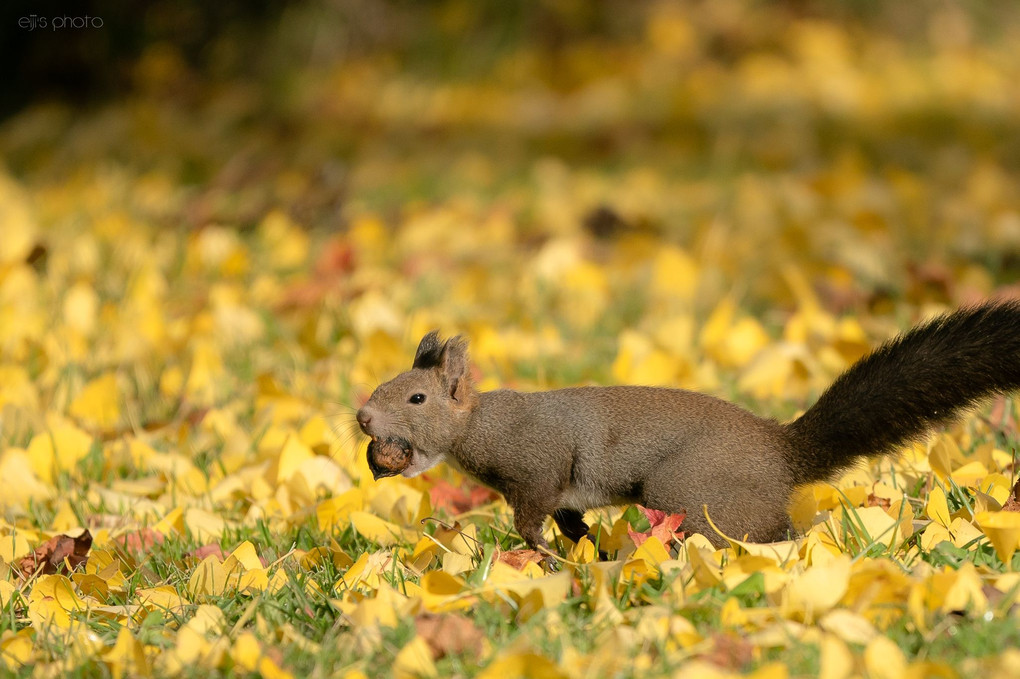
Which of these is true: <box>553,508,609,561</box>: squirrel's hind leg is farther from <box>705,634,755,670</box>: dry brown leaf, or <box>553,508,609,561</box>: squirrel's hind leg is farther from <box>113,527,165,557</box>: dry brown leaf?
<box>113,527,165,557</box>: dry brown leaf

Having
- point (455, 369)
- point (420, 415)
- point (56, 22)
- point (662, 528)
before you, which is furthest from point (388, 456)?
point (56, 22)

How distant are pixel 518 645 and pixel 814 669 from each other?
0.48 m

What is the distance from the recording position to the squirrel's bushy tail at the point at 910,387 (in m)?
2.45

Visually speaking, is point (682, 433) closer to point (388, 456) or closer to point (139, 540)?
point (388, 456)

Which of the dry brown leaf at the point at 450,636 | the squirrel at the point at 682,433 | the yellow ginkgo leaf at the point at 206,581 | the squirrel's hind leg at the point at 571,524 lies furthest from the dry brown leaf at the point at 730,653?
the yellow ginkgo leaf at the point at 206,581

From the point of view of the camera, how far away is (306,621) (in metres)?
2.28

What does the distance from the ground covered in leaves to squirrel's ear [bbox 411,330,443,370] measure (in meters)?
0.36

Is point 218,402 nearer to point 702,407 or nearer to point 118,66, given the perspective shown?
point 702,407

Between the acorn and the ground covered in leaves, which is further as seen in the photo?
the acorn

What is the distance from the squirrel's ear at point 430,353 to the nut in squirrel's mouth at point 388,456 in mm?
199

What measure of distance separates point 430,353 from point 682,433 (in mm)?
633

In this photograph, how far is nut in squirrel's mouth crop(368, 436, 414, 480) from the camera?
2.70m

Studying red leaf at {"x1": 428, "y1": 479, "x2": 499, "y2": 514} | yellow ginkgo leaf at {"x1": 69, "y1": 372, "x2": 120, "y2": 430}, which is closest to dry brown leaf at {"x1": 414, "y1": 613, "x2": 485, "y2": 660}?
red leaf at {"x1": 428, "y1": 479, "x2": 499, "y2": 514}

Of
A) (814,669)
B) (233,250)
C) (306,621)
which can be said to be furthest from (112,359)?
(814,669)
